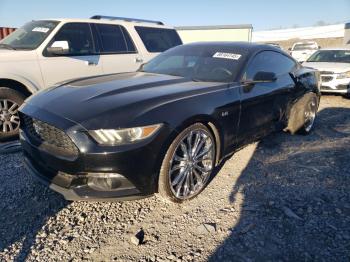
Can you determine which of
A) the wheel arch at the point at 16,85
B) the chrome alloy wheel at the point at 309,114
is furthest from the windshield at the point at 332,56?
the wheel arch at the point at 16,85

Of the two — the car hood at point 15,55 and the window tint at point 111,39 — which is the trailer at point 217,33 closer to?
the window tint at point 111,39

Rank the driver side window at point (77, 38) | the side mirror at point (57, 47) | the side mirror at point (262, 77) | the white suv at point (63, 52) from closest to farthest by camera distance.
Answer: the side mirror at point (262, 77), the white suv at point (63, 52), the side mirror at point (57, 47), the driver side window at point (77, 38)

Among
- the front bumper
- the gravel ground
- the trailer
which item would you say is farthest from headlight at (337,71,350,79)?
the trailer

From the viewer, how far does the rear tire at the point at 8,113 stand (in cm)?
458

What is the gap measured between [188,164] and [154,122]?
0.68 metres

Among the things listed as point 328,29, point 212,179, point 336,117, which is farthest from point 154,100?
point 328,29

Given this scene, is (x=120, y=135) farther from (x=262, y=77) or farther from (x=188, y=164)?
(x=262, y=77)

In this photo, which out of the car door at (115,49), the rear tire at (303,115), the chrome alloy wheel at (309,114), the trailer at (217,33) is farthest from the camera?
the trailer at (217,33)

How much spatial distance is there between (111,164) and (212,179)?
1.55m

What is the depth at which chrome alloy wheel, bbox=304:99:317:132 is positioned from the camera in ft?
17.2

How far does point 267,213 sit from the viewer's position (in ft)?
9.75

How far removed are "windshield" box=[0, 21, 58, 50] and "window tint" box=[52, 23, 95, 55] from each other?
189 millimetres

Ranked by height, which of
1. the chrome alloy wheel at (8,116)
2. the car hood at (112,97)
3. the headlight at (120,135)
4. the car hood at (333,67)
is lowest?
the car hood at (333,67)

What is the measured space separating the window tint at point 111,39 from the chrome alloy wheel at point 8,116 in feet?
6.47
